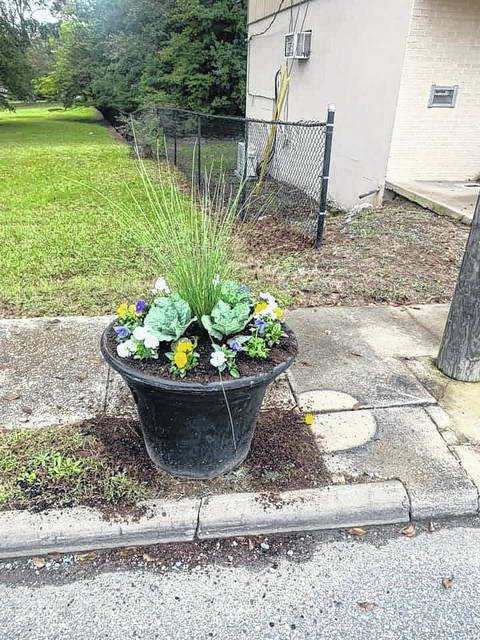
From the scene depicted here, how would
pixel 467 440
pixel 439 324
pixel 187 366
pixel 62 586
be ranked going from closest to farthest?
1. pixel 62 586
2. pixel 187 366
3. pixel 467 440
4. pixel 439 324

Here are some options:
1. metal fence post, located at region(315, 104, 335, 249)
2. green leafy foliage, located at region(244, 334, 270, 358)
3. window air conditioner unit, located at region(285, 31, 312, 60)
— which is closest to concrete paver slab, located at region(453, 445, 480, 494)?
green leafy foliage, located at region(244, 334, 270, 358)

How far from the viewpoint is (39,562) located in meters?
1.82

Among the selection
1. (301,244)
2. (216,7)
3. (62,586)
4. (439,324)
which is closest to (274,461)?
(62,586)

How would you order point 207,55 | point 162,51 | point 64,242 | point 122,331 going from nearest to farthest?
point 122,331, point 64,242, point 207,55, point 162,51

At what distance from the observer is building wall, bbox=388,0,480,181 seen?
18.4 feet

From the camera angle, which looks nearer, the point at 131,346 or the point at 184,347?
the point at 184,347

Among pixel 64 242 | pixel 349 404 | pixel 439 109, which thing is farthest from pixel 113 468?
pixel 439 109

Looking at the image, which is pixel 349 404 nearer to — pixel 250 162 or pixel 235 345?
pixel 235 345

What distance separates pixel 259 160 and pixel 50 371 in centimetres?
677

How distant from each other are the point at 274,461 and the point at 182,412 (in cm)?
55

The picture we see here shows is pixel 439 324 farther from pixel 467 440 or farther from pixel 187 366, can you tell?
pixel 187 366

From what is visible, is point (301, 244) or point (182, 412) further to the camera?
point (301, 244)

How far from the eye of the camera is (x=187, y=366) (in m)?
1.84

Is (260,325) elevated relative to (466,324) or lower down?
elevated
